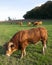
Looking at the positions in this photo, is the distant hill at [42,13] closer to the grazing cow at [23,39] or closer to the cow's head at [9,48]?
the grazing cow at [23,39]

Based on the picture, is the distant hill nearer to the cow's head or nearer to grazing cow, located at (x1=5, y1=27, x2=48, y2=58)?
grazing cow, located at (x1=5, y1=27, x2=48, y2=58)

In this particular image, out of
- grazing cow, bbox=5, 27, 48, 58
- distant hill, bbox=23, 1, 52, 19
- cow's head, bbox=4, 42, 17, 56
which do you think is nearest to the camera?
cow's head, bbox=4, 42, 17, 56

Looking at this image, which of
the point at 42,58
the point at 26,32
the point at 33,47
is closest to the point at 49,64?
the point at 42,58

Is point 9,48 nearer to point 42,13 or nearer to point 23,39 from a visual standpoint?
point 23,39

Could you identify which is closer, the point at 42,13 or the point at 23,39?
the point at 23,39

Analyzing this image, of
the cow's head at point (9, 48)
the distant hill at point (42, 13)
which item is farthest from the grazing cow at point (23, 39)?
the distant hill at point (42, 13)

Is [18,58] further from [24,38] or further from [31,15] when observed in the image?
[31,15]

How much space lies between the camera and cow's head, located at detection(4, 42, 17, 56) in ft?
34.6

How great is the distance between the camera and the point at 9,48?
10.6 m

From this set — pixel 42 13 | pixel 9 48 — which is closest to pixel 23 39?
pixel 9 48

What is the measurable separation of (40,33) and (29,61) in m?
2.05

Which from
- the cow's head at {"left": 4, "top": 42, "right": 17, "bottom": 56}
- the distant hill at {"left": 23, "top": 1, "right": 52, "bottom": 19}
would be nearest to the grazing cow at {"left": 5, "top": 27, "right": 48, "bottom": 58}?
the cow's head at {"left": 4, "top": 42, "right": 17, "bottom": 56}

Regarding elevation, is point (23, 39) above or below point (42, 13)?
above

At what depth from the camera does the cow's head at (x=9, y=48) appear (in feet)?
34.6
